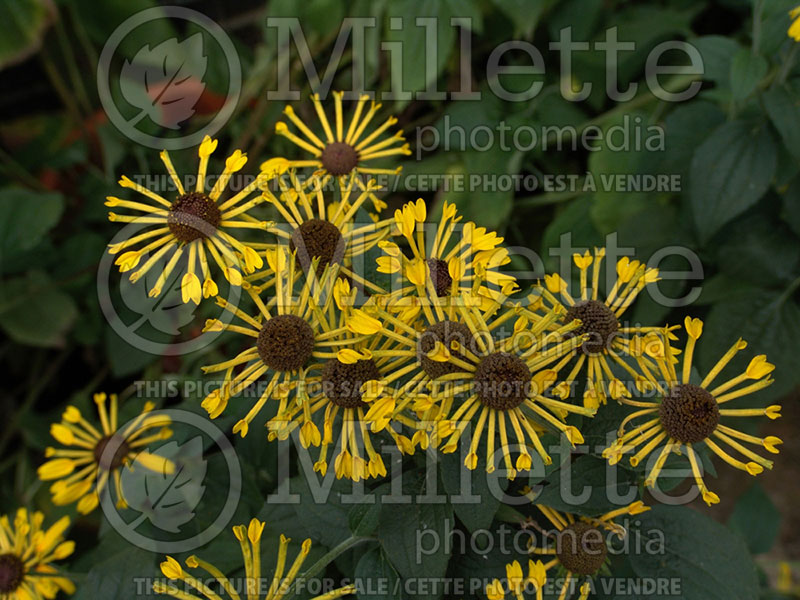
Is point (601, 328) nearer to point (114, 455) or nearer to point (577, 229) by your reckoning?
point (577, 229)

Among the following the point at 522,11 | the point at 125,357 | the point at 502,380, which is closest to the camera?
the point at 502,380

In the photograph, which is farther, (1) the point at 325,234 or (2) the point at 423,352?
(1) the point at 325,234

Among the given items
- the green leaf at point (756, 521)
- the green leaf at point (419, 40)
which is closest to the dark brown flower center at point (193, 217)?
the green leaf at point (419, 40)

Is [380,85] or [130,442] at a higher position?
[380,85]

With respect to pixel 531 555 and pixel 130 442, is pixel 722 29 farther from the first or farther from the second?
pixel 130 442

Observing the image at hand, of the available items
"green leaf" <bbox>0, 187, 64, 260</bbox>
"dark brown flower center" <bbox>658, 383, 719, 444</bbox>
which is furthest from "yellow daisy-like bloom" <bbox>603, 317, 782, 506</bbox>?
"green leaf" <bbox>0, 187, 64, 260</bbox>

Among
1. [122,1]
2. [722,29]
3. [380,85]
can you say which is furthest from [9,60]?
[722,29]

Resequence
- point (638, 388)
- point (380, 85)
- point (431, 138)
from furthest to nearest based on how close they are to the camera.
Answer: point (380, 85) < point (431, 138) < point (638, 388)

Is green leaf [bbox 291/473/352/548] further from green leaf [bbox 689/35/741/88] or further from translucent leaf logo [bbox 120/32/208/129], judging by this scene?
translucent leaf logo [bbox 120/32/208/129]

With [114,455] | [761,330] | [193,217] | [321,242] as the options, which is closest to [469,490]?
[321,242]
